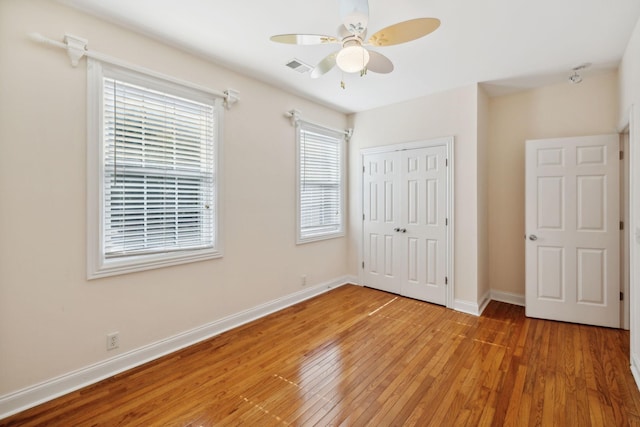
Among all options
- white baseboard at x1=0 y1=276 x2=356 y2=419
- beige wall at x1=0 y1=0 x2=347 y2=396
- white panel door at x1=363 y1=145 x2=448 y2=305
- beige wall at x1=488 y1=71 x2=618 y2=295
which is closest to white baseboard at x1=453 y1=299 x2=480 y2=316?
white panel door at x1=363 y1=145 x2=448 y2=305

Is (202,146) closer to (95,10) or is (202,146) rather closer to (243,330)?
(95,10)

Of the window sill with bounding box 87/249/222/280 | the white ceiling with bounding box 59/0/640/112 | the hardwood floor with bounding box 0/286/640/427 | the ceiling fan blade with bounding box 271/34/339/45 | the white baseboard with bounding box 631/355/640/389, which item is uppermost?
the white ceiling with bounding box 59/0/640/112

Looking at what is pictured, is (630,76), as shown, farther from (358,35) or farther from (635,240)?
(358,35)

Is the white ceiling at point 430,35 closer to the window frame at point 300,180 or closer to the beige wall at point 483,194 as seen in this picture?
the beige wall at point 483,194

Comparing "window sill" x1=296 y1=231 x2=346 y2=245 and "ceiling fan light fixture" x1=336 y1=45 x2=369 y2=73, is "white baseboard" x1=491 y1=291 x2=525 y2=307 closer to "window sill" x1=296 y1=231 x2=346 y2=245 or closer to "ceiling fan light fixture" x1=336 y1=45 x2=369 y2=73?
"window sill" x1=296 y1=231 x2=346 y2=245

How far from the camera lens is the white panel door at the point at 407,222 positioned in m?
3.75

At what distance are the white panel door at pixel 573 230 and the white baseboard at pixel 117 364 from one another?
310 cm

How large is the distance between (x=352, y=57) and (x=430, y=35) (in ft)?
3.51

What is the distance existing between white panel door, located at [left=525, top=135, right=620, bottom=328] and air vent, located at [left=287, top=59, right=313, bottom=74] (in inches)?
104

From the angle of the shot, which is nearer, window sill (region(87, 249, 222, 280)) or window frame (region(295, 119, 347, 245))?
window sill (region(87, 249, 222, 280))

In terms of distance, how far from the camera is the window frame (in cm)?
384

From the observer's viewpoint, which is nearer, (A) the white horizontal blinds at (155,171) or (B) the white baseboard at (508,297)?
(A) the white horizontal blinds at (155,171)

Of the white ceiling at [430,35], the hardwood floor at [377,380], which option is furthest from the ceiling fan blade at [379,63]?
the hardwood floor at [377,380]

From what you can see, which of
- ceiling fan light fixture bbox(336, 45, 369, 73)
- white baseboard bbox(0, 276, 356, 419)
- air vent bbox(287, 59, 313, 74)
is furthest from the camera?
air vent bbox(287, 59, 313, 74)
